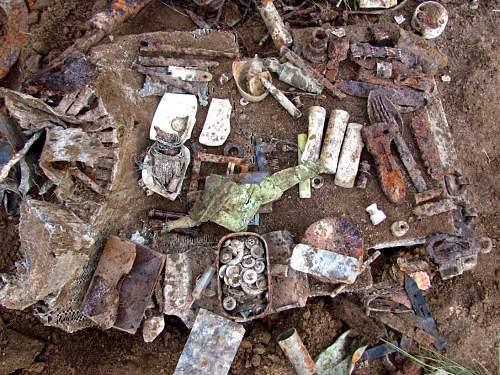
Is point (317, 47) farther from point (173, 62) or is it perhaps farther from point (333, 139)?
point (173, 62)

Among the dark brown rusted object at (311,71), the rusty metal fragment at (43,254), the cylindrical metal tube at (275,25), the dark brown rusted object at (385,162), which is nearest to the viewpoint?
the rusty metal fragment at (43,254)

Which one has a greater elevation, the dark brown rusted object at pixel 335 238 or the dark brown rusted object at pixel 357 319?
the dark brown rusted object at pixel 335 238

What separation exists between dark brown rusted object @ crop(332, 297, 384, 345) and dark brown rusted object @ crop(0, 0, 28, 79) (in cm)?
461

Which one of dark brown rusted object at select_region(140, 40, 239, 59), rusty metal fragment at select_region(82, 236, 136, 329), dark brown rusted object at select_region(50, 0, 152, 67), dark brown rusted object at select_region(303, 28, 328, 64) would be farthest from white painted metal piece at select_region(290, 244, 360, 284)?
dark brown rusted object at select_region(50, 0, 152, 67)

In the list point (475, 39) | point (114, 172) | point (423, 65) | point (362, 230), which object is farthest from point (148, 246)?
point (475, 39)

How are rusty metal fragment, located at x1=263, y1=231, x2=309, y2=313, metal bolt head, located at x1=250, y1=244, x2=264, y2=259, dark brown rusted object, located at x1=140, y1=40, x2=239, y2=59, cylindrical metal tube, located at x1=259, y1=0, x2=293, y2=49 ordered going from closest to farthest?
1. metal bolt head, located at x1=250, y1=244, x2=264, y2=259
2. rusty metal fragment, located at x1=263, y1=231, x2=309, y2=313
3. dark brown rusted object, located at x1=140, y1=40, x2=239, y2=59
4. cylindrical metal tube, located at x1=259, y1=0, x2=293, y2=49

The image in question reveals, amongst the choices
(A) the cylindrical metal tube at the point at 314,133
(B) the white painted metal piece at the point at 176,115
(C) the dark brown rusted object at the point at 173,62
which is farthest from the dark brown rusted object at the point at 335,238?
(C) the dark brown rusted object at the point at 173,62

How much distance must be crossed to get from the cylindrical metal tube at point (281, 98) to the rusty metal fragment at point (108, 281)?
7.13 feet

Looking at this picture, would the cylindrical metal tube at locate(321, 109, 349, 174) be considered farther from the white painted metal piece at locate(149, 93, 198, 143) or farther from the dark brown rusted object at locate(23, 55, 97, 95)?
the dark brown rusted object at locate(23, 55, 97, 95)

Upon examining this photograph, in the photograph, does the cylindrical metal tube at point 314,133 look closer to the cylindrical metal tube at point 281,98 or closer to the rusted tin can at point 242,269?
the cylindrical metal tube at point 281,98

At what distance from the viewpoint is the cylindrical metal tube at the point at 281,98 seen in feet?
18.4

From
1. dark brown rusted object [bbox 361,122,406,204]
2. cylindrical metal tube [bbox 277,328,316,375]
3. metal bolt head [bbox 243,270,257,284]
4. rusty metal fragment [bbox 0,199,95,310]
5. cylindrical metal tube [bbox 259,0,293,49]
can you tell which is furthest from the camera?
cylindrical metal tube [bbox 259,0,293,49]

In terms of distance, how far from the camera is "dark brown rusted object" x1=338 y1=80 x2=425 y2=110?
581 centimetres

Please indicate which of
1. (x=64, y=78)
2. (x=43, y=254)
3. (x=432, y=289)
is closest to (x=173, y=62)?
(x=64, y=78)
